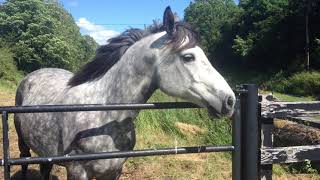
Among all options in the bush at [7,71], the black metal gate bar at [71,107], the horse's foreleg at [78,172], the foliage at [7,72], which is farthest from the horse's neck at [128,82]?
the bush at [7,71]

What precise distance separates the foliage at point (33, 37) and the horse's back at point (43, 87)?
32.5m

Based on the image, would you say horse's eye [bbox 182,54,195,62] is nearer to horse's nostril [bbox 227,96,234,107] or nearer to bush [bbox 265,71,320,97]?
horse's nostril [bbox 227,96,234,107]

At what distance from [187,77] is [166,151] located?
1.80ft

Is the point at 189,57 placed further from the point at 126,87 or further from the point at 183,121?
the point at 183,121

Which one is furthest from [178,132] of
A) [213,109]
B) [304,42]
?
[304,42]

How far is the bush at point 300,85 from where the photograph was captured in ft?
95.1

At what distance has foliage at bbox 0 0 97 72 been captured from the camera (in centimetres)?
3844

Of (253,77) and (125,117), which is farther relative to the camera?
(253,77)

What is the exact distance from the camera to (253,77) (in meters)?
44.6

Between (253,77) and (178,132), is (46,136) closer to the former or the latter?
(178,132)

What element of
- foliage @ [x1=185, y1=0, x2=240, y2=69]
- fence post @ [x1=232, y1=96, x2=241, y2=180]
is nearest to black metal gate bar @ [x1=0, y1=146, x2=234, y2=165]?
fence post @ [x1=232, y1=96, x2=241, y2=180]

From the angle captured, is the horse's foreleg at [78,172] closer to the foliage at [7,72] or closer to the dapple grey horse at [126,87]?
the dapple grey horse at [126,87]

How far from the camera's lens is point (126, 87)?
3314 mm

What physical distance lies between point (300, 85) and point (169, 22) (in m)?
29.3
